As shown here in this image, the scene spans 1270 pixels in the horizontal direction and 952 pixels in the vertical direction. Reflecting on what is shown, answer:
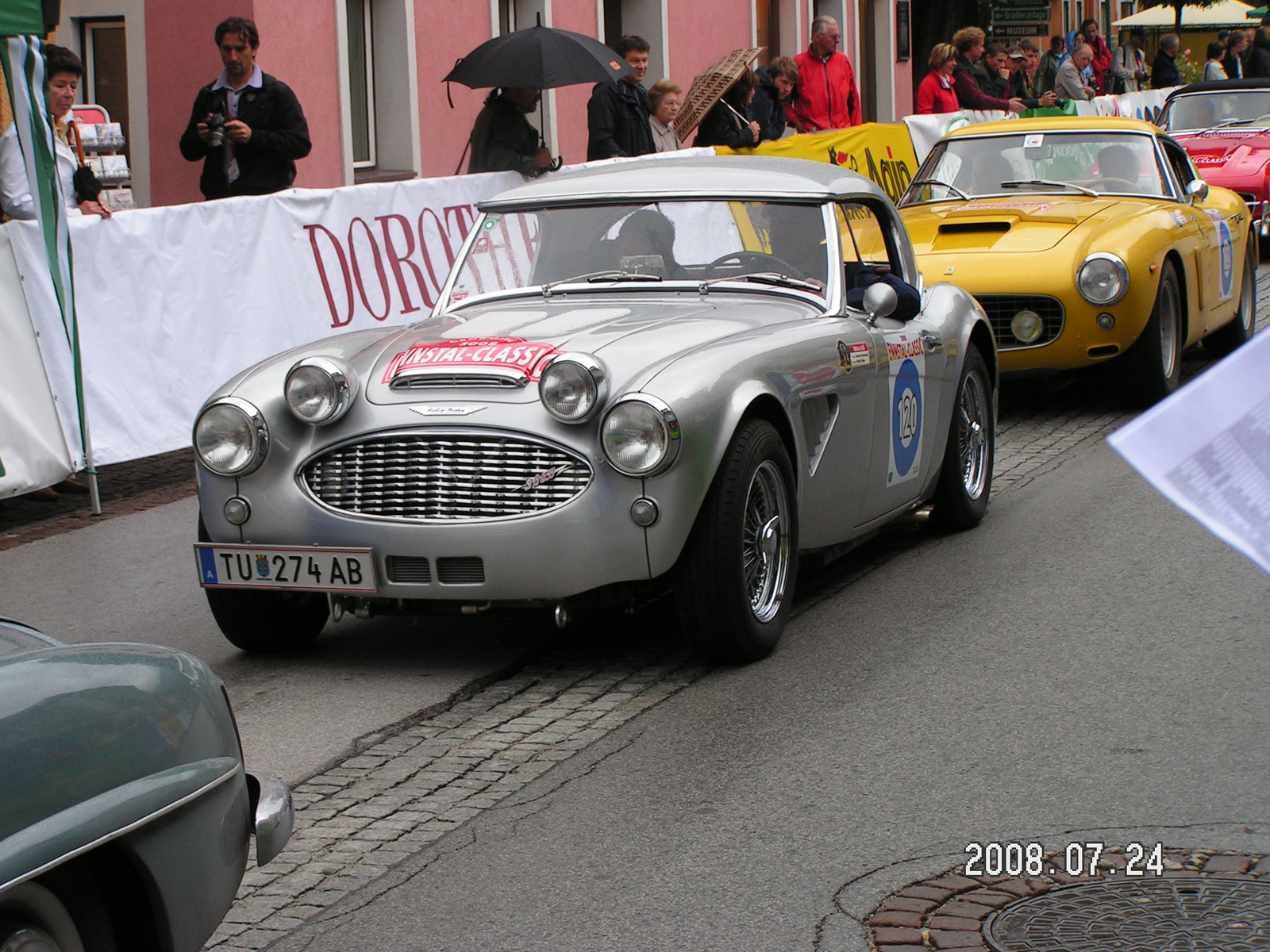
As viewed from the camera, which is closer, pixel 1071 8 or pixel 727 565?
pixel 727 565

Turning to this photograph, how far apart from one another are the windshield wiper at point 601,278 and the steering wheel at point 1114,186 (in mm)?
5459

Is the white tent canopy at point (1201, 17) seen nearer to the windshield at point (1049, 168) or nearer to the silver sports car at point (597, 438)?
the windshield at point (1049, 168)

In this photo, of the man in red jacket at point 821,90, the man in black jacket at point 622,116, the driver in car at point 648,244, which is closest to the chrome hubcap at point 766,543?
the driver in car at point 648,244

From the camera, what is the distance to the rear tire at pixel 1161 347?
33.0ft

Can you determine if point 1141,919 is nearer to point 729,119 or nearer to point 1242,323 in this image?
point 1242,323

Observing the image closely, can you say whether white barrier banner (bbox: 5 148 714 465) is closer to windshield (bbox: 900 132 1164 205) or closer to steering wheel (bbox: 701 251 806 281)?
steering wheel (bbox: 701 251 806 281)

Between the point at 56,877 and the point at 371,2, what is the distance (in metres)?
15.7

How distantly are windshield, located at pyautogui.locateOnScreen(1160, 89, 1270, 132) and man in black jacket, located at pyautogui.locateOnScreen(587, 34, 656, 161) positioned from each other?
7.86m

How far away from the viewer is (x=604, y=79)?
12664 millimetres

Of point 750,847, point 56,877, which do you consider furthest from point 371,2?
point 56,877

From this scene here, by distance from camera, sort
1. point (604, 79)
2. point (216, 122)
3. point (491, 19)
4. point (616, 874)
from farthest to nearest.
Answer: point (491, 19) < point (604, 79) < point (216, 122) < point (616, 874)

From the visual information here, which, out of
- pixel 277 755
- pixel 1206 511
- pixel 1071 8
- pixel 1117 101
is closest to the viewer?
pixel 1206 511

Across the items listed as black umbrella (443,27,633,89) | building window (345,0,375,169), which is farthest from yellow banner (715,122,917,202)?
building window (345,0,375,169)

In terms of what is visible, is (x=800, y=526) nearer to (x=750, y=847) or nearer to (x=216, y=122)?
(x=750, y=847)
